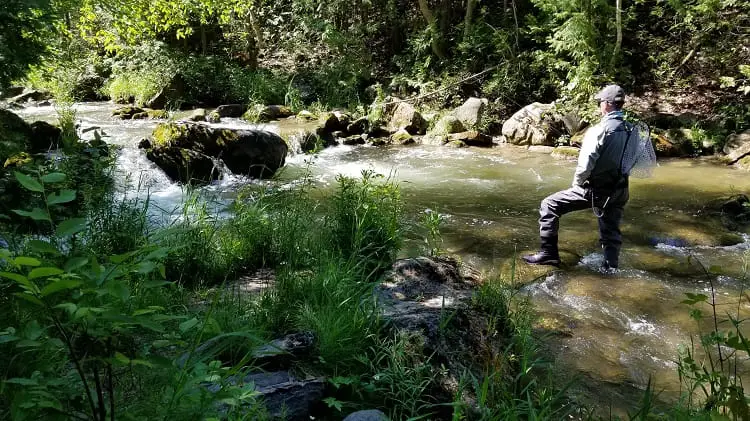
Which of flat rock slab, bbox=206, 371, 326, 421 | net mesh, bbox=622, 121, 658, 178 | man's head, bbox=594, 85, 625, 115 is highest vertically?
man's head, bbox=594, 85, 625, 115

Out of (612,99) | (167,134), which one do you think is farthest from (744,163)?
(167,134)

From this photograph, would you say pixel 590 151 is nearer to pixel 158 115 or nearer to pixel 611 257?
pixel 611 257

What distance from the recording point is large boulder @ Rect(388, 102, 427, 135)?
51.4 ft

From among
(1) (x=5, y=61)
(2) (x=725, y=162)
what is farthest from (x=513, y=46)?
(1) (x=5, y=61)

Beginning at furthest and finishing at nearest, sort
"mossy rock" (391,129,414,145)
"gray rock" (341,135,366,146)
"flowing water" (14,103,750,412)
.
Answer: "mossy rock" (391,129,414,145)
"gray rock" (341,135,366,146)
"flowing water" (14,103,750,412)

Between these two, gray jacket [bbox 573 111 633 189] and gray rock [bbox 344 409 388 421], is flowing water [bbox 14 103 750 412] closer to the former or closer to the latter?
gray jacket [bbox 573 111 633 189]

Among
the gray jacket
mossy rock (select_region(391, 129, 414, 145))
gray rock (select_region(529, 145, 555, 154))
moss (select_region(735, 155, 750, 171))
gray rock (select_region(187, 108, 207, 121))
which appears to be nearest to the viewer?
the gray jacket

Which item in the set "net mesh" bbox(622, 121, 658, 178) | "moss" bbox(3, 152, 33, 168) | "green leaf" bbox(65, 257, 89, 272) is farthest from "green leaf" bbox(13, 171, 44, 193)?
"net mesh" bbox(622, 121, 658, 178)

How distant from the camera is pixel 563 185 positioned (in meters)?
10.2

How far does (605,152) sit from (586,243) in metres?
1.74

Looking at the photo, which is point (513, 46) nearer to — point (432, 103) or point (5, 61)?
point (432, 103)

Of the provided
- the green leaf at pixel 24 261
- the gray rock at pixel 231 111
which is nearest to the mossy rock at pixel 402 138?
the gray rock at pixel 231 111

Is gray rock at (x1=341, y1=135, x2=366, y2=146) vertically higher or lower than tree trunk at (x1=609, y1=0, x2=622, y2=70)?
lower

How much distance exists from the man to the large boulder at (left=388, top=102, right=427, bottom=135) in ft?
32.1
